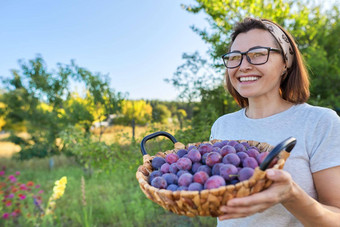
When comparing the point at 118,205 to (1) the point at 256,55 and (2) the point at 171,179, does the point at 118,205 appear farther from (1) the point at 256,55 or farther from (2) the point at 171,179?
(1) the point at 256,55

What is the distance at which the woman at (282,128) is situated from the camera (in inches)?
34.7

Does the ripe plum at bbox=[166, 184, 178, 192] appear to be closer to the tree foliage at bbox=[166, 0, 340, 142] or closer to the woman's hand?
the woman's hand

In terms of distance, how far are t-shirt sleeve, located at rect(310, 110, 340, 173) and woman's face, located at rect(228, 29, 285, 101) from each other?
301 mm

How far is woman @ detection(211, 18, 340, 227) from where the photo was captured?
2.89 feet

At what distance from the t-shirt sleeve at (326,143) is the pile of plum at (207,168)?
292 millimetres

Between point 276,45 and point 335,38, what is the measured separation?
497 cm

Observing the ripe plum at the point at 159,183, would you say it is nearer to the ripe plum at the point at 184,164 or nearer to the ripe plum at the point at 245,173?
the ripe plum at the point at 184,164

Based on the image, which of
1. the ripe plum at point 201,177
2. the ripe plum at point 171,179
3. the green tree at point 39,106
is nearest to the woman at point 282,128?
the ripe plum at point 201,177

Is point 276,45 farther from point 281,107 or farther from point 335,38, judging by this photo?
point 335,38

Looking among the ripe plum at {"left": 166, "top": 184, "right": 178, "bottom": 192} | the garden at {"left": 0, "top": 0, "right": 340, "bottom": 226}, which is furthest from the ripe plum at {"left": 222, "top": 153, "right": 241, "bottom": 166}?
the garden at {"left": 0, "top": 0, "right": 340, "bottom": 226}

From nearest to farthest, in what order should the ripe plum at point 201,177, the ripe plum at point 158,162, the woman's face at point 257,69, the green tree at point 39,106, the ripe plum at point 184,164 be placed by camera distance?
the ripe plum at point 201,177
the ripe plum at point 184,164
the ripe plum at point 158,162
the woman's face at point 257,69
the green tree at point 39,106

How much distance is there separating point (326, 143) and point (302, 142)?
9 centimetres

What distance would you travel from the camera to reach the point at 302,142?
1111mm

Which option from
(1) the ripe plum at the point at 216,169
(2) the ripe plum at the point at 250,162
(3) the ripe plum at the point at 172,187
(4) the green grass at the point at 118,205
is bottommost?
(4) the green grass at the point at 118,205
